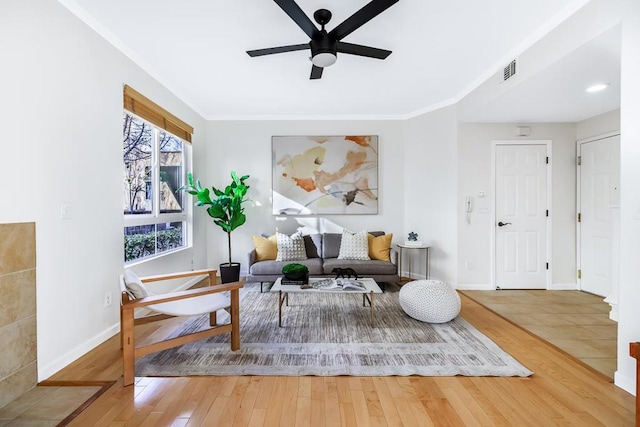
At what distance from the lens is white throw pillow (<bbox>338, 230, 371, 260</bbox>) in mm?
4227

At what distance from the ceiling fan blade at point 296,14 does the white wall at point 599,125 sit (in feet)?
12.5

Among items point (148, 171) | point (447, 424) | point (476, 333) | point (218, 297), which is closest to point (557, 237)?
point (476, 333)

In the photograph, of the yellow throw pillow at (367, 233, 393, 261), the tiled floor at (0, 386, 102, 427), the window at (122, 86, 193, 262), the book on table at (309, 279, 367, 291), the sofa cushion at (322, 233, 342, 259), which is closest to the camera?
the tiled floor at (0, 386, 102, 427)

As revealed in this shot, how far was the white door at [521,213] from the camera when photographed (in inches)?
160

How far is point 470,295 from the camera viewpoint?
3834 mm

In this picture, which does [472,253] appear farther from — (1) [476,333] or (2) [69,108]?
(2) [69,108]

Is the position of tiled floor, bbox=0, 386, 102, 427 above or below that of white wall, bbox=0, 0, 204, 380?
below

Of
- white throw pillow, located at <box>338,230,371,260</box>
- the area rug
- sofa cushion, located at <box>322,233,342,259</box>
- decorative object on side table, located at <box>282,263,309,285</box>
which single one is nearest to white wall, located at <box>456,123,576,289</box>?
white throw pillow, located at <box>338,230,371,260</box>

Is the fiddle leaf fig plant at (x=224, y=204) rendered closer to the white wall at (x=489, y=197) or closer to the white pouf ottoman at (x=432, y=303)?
the white pouf ottoman at (x=432, y=303)

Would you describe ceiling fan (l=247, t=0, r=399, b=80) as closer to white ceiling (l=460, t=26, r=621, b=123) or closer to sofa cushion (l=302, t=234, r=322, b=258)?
white ceiling (l=460, t=26, r=621, b=123)

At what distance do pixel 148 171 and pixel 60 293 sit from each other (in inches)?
68.5

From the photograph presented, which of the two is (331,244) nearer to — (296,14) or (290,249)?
(290,249)

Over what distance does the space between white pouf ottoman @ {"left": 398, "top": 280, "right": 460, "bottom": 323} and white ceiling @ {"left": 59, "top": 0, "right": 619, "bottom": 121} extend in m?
2.20

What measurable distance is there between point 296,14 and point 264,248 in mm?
3069
